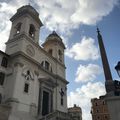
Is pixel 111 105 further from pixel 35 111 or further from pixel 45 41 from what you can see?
pixel 45 41

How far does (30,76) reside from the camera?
24453 millimetres

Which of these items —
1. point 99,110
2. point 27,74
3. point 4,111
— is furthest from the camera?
point 99,110

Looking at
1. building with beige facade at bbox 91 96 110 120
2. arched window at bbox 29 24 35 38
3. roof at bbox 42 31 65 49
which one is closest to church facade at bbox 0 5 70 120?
arched window at bbox 29 24 35 38

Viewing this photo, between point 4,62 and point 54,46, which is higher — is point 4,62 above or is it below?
below

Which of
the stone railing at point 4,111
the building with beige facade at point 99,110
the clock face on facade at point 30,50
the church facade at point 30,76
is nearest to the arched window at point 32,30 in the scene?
the church facade at point 30,76

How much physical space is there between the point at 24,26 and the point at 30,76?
8512mm

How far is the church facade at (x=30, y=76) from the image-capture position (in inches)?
843

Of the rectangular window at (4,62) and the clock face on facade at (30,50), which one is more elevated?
the clock face on facade at (30,50)

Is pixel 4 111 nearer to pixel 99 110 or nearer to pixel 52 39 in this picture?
pixel 52 39

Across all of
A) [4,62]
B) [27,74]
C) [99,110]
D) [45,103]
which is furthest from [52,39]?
[99,110]

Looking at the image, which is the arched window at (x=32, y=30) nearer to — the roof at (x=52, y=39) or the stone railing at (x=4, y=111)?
the roof at (x=52, y=39)

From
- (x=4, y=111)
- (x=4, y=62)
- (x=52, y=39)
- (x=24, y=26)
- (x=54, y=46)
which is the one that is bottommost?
(x=4, y=111)

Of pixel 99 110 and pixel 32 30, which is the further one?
pixel 99 110

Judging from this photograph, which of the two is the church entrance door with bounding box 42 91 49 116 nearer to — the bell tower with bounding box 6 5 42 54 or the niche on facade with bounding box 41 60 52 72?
the niche on facade with bounding box 41 60 52 72
